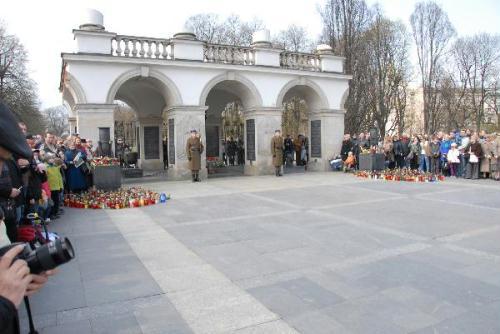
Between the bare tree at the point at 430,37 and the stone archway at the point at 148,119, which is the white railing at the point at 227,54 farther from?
the bare tree at the point at 430,37

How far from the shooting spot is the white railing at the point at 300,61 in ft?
64.0

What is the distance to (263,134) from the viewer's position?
1864 cm

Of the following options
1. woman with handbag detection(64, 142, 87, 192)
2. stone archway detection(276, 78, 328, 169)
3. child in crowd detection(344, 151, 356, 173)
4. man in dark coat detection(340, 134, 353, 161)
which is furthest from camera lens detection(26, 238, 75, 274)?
man in dark coat detection(340, 134, 353, 161)

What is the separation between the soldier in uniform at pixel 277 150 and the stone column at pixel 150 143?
26.0ft

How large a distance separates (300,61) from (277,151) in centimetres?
495

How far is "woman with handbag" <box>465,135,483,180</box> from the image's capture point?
15.3 m

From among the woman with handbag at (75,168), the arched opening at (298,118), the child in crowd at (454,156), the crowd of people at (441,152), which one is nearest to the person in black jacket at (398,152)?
the crowd of people at (441,152)

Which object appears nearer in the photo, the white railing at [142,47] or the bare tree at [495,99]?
the white railing at [142,47]

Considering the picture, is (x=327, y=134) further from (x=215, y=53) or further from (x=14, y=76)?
(x=14, y=76)

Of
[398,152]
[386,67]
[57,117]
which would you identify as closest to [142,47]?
[398,152]

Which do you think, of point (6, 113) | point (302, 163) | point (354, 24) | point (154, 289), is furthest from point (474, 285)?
point (354, 24)

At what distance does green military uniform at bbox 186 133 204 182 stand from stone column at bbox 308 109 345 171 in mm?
6712

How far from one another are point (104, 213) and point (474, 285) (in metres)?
7.60

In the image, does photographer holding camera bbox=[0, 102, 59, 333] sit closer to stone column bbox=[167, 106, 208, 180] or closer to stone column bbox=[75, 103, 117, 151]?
stone column bbox=[75, 103, 117, 151]
